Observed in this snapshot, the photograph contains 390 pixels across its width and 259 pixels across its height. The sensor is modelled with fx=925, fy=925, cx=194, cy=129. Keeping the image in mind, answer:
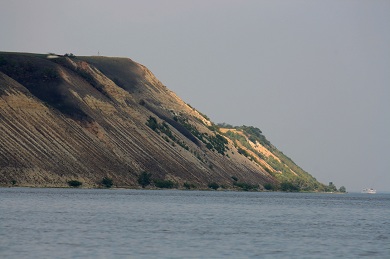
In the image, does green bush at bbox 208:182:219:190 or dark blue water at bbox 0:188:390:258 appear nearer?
dark blue water at bbox 0:188:390:258

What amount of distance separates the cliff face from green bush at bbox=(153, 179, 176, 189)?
1.60 m

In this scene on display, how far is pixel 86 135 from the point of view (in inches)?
6206

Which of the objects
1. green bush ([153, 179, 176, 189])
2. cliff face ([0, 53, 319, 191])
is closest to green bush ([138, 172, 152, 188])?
cliff face ([0, 53, 319, 191])

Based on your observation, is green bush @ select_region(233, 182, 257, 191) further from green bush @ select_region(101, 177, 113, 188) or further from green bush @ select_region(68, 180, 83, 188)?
green bush @ select_region(68, 180, 83, 188)

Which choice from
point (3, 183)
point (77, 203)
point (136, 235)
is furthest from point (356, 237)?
point (3, 183)

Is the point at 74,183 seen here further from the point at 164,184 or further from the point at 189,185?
the point at 189,185

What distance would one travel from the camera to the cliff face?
142 m

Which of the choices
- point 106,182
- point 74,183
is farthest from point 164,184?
point 74,183

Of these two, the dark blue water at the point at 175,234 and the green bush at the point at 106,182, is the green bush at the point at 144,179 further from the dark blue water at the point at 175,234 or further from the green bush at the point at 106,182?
the dark blue water at the point at 175,234

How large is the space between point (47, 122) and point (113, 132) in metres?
15.0

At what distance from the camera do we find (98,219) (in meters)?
67.1

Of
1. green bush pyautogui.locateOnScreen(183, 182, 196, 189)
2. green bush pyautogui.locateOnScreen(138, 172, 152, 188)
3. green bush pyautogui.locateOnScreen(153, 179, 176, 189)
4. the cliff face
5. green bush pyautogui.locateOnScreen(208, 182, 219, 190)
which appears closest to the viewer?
the cliff face

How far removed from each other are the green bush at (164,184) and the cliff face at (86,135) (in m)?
1.60

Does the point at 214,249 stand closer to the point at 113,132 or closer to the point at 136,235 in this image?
the point at 136,235
